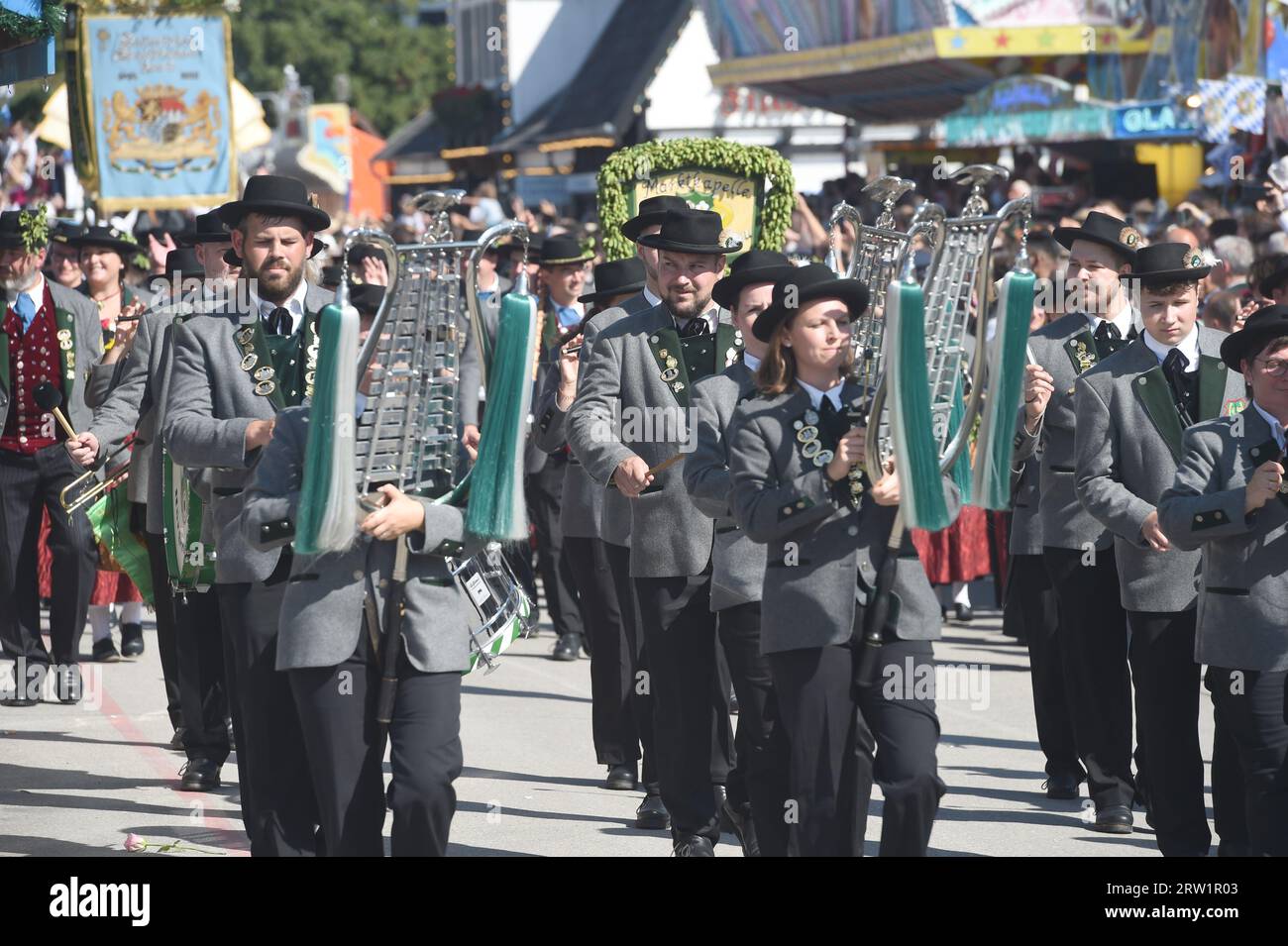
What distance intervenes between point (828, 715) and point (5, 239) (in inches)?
251

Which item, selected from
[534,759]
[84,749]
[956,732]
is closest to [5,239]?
[84,749]

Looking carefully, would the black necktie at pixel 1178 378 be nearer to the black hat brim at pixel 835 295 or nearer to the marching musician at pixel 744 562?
the marching musician at pixel 744 562

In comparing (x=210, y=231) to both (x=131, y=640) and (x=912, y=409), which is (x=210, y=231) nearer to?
(x=912, y=409)

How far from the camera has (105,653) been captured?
497 inches

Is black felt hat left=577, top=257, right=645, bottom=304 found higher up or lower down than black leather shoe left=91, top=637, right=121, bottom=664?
higher up

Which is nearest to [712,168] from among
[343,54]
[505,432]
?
[505,432]

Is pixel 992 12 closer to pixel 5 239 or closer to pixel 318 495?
pixel 5 239

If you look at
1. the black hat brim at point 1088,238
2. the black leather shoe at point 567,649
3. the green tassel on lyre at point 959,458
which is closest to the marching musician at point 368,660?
the green tassel on lyre at point 959,458

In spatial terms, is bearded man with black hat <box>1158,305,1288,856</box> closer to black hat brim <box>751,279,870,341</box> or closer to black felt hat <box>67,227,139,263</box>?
black hat brim <box>751,279,870,341</box>

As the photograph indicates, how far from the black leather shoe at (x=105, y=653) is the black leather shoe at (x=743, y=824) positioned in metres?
5.59

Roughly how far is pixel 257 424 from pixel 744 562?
1.66m

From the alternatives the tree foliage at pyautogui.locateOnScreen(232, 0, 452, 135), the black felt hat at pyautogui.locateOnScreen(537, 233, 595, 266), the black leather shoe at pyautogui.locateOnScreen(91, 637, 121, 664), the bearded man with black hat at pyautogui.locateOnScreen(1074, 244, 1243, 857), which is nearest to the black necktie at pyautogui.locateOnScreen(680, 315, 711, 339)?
the bearded man with black hat at pyautogui.locateOnScreen(1074, 244, 1243, 857)

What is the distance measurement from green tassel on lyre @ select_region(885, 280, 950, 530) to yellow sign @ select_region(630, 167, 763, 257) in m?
3.87

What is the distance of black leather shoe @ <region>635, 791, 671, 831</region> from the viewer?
8.31 m
